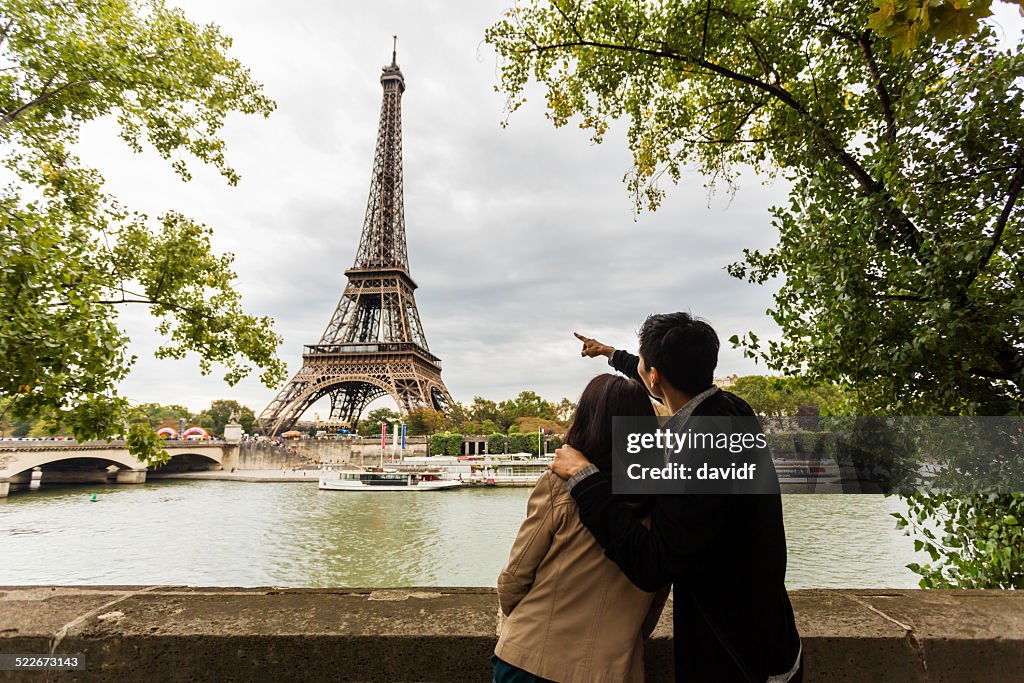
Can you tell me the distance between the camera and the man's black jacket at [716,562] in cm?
109

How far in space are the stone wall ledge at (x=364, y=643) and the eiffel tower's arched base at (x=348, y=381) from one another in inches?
1545

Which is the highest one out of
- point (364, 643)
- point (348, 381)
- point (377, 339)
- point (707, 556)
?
point (377, 339)

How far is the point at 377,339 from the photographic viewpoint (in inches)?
1866

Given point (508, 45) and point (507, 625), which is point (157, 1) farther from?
point (507, 625)

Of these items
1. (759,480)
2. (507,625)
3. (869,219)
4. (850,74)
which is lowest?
(507,625)

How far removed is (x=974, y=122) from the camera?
2686 mm

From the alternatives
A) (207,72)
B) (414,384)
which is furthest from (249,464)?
(207,72)

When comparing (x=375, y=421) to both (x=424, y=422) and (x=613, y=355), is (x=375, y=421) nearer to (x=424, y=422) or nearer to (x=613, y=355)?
(x=424, y=422)

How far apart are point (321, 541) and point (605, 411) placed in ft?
56.6

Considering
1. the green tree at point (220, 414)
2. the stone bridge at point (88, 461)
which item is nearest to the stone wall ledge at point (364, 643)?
the stone bridge at point (88, 461)

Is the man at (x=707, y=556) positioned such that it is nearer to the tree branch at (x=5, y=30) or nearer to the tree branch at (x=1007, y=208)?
the tree branch at (x=1007, y=208)

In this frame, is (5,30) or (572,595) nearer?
(572,595)

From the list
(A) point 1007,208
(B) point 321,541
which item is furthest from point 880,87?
(B) point 321,541

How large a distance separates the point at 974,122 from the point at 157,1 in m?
6.73
